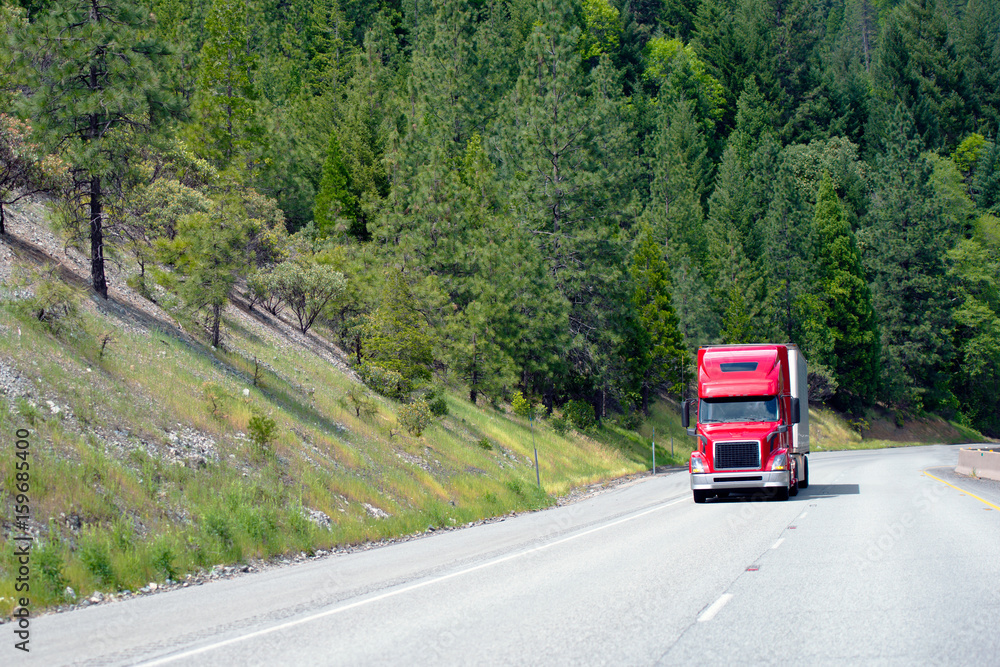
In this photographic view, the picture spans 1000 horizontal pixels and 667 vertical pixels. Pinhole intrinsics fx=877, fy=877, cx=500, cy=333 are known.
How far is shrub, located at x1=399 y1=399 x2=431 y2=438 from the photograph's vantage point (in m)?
26.5

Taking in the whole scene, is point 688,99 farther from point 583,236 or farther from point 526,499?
point 526,499

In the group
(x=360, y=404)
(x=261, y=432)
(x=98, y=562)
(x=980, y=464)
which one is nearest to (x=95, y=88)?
(x=261, y=432)

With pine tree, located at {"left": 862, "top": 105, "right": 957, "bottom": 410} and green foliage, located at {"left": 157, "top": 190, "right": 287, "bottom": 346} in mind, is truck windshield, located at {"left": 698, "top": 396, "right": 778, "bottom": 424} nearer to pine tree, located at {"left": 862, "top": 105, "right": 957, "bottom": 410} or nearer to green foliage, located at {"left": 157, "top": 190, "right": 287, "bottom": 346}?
green foliage, located at {"left": 157, "top": 190, "right": 287, "bottom": 346}

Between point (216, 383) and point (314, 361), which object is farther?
point (314, 361)

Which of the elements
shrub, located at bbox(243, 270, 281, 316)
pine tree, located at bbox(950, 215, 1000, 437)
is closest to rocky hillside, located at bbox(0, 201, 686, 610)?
shrub, located at bbox(243, 270, 281, 316)

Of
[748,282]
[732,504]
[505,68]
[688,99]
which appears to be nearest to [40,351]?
[732,504]

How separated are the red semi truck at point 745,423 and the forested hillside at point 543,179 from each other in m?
13.4

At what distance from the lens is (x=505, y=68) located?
221 feet

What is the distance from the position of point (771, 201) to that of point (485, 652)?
7675 cm

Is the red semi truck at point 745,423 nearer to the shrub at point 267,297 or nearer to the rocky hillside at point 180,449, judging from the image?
the rocky hillside at point 180,449

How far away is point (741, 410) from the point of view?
21953 millimetres

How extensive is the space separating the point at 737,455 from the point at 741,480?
639mm

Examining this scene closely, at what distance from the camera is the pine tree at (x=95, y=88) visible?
828 inches

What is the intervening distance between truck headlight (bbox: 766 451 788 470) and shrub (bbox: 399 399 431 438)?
10.4 metres
